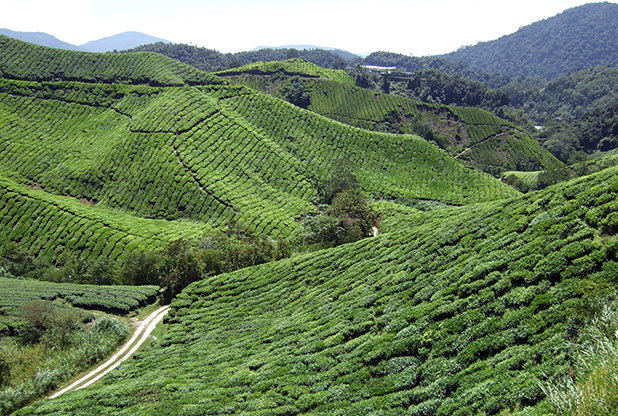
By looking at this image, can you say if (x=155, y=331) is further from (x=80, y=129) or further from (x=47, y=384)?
(x=80, y=129)

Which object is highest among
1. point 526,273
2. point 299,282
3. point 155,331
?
point 526,273

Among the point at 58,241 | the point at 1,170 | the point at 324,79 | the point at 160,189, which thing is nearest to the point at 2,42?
the point at 1,170

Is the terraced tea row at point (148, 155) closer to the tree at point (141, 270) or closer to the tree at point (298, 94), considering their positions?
the tree at point (141, 270)

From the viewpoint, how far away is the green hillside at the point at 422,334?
15234mm

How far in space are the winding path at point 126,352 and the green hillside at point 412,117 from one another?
403 ft

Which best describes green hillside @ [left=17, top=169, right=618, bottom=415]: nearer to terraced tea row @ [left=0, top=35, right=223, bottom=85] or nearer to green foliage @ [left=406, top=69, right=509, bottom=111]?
terraced tea row @ [left=0, top=35, right=223, bottom=85]

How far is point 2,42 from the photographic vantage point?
122125mm

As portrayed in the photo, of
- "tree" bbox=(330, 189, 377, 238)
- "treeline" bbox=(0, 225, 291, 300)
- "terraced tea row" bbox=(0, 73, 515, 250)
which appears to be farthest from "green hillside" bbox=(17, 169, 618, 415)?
"terraced tea row" bbox=(0, 73, 515, 250)

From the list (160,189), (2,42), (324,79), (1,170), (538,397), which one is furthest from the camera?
Result: (324,79)

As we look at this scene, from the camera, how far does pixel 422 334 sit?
63.3 feet

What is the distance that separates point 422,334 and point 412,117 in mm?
151747

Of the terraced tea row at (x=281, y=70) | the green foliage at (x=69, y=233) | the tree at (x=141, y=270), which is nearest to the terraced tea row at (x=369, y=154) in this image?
the green foliage at (x=69, y=233)

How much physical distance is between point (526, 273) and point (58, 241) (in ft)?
235

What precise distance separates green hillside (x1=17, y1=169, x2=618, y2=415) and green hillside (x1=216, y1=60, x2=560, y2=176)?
120m
